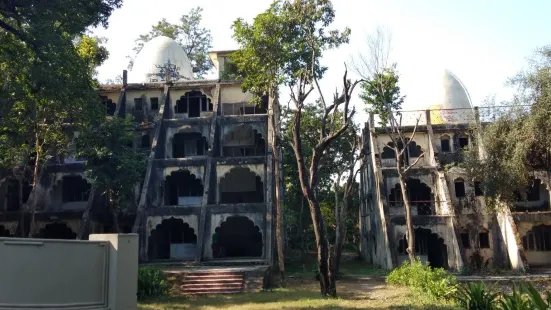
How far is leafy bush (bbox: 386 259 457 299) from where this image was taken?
14.0 m

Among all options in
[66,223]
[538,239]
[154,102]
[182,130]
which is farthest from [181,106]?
[538,239]

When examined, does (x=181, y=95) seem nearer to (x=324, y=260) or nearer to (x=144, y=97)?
(x=144, y=97)

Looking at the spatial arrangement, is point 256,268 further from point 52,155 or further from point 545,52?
point 52,155

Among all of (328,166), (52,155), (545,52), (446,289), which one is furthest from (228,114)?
(446,289)

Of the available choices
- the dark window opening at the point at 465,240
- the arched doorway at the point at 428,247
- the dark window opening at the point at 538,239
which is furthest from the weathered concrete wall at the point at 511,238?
the arched doorway at the point at 428,247

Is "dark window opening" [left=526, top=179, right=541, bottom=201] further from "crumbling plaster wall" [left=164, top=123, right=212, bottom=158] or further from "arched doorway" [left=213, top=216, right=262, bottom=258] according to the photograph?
"crumbling plaster wall" [left=164, top=123, right=212, bottom=158]

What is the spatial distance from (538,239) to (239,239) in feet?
51.8

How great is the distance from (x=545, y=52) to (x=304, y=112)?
15.2 meters

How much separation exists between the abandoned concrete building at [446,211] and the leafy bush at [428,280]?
618 centimetres

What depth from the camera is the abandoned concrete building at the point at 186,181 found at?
2592 cm

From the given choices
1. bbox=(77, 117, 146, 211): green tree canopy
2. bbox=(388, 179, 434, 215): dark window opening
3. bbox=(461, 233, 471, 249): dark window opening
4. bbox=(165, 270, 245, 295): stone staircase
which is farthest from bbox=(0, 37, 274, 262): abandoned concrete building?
bbox=(461, 233, 471, 249): dark window opening

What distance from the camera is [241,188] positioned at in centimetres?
3114

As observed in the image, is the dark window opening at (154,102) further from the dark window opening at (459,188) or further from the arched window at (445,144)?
the dark window opening at (459,188)

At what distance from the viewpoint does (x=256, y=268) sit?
19.8 meters
